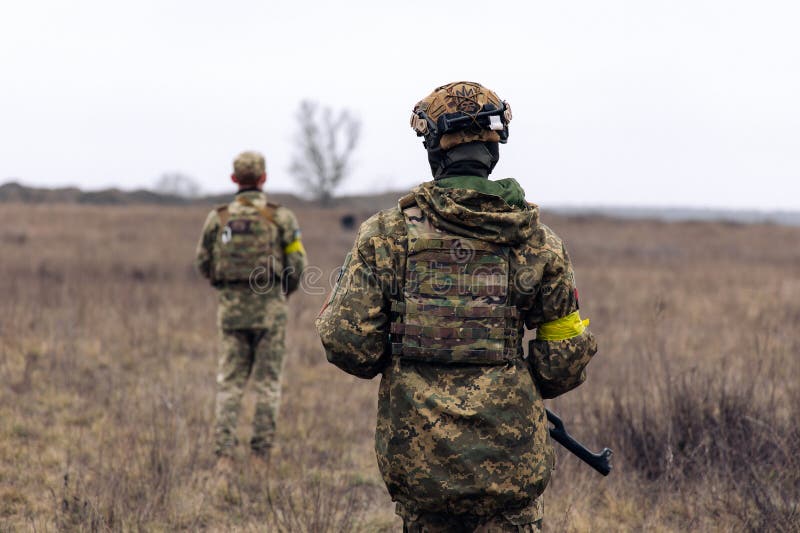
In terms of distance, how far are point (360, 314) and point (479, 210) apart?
0.47m

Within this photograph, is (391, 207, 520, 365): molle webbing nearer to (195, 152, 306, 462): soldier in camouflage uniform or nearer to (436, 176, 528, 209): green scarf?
(436, 176, 528, 209): green scarf

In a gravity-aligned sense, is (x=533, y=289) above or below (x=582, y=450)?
above

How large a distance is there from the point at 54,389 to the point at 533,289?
516cm

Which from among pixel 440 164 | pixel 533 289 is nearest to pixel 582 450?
pixel 533 289

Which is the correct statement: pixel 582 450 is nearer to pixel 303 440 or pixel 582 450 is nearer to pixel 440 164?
pixel 440 164

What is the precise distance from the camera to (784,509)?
318 cm

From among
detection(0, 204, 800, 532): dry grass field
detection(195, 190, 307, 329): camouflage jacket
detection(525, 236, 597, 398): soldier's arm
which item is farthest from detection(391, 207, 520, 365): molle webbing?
detection(195, 190, 307, 329): camouflage jacket

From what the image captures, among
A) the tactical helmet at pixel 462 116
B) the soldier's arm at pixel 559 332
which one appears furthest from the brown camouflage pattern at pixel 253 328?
the soldier's arm at pixel 559 332

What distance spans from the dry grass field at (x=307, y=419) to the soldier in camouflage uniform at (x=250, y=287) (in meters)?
0.31

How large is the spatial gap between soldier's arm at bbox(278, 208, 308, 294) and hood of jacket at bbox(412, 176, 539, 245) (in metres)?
2.77

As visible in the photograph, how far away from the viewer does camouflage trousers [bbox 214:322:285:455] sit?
4508 millimetres

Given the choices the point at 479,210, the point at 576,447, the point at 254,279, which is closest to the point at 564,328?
the point at 479,210

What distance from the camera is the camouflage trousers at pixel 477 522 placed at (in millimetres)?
1978

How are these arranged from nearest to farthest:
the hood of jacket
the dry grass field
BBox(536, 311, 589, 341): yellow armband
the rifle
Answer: the hood of jacket → BBox(536, 311, 589, 341): yellow armband → the rifle → the dry grass field
